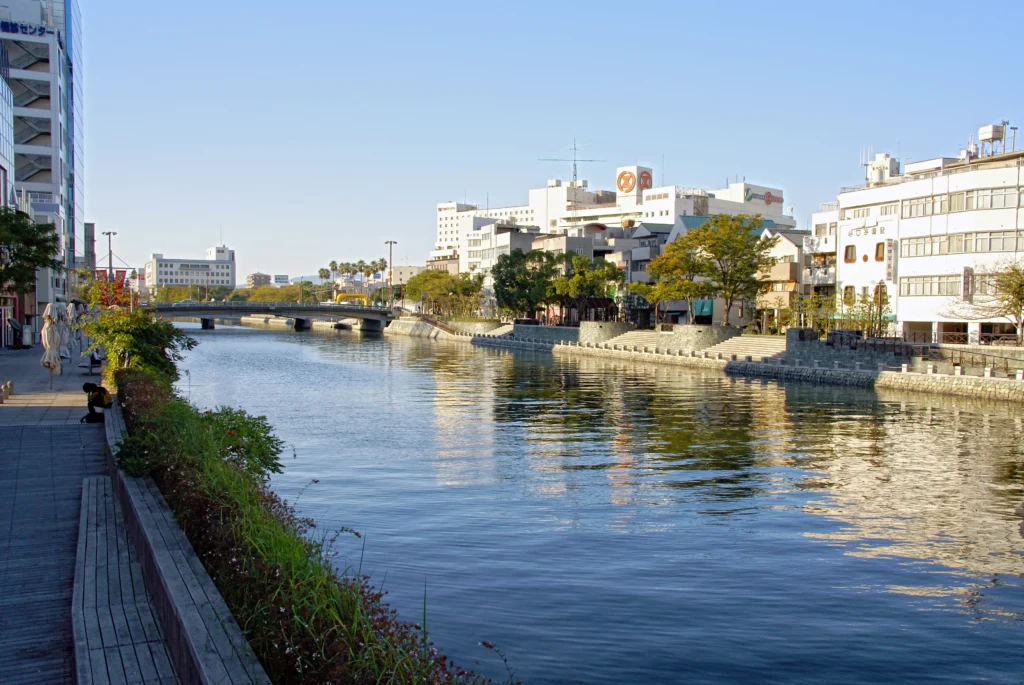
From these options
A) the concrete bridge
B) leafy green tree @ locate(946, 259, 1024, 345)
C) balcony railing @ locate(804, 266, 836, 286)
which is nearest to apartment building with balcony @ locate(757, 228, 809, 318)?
balcony railing @ locate(804, 266, 836, 286)

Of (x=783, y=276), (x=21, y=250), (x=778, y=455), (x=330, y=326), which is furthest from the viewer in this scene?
(x=330, y=326)

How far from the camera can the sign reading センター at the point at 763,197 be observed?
15575cm

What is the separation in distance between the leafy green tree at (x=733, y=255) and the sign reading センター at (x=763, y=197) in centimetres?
8561

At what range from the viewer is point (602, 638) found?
473 inches

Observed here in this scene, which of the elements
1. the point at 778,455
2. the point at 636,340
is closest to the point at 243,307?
the point at 636,340

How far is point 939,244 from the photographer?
2223 inches

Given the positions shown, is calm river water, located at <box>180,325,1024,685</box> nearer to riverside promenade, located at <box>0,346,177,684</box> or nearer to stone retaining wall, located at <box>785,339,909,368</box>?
riverside promenade, located at <box>0,346,177,684</box>

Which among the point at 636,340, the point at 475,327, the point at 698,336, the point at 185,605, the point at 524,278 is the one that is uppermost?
the point at 524,278

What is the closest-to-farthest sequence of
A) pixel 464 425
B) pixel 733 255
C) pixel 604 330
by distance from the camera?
pixel 464 425 → pixel 733 255 → pixel 604 330

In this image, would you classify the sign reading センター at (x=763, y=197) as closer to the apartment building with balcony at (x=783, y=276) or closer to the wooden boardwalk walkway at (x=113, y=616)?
the apartment building with balcony at (x=783, y=276)

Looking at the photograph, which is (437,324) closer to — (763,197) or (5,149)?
(763,197)

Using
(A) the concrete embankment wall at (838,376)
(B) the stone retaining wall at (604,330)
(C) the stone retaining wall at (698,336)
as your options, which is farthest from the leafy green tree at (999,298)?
(B) the stone retaining wall at (604,330)

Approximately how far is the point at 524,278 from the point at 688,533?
280 ft

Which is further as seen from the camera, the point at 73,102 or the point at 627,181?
the point at 627,181
